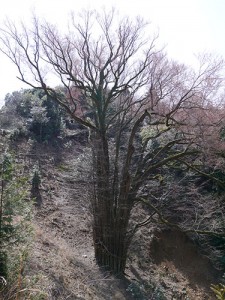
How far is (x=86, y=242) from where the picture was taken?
14.6 m

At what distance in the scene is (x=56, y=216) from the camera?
15.1 m

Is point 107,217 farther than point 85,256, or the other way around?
point 85,256

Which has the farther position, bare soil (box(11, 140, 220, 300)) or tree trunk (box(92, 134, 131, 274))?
tree trunk (box(92, 134, 131, 274))

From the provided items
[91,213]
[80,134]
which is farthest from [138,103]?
[80,134]

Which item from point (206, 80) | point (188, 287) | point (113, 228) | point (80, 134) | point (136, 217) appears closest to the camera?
point (206, 80)

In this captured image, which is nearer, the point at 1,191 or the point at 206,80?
the point at 1,191

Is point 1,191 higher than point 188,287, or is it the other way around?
point 1,191

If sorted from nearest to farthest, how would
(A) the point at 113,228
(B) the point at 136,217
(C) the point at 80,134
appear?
(A) the point at 113,228 < (B) the point at 136,217 < (C) the point at 80,134

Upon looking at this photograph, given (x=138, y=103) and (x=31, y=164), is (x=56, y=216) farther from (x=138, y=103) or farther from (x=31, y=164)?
(x=138, y=103)

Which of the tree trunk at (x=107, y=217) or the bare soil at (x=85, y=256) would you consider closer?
the bare soil at (x=85, y=256)

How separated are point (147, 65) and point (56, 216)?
6631 millimetres

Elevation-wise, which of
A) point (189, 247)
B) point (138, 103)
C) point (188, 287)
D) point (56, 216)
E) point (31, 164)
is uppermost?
point (138, 103)

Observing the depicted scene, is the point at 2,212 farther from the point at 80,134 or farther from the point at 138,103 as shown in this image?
the point at 80,134

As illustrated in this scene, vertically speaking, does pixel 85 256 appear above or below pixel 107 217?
below
